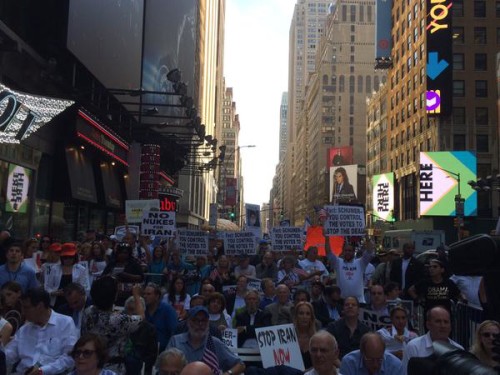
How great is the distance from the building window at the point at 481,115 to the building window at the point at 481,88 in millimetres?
1506

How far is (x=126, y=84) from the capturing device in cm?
2591

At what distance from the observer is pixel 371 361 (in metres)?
5.23

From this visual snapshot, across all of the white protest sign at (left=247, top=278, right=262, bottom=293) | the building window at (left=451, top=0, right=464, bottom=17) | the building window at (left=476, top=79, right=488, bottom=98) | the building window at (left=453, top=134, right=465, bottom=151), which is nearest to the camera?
the white protest sign at (left=247, top=278, right=262, bottom=293)

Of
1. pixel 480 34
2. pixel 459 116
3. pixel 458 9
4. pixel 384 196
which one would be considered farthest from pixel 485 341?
pixel 384 196

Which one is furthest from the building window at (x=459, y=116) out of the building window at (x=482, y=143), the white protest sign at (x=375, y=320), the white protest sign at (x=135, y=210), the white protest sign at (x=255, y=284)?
the white protest sign at (x=375, y=320)

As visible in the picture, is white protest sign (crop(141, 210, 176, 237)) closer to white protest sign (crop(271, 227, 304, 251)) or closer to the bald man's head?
white protest sign (crop(271, 227, 304, 251))

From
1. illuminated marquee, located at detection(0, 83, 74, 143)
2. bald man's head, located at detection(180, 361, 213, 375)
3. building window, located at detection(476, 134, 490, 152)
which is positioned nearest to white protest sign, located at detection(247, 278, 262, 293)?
illuminated marquee, located at detection(0, 83, 74, 143)

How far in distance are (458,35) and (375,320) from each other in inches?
2434

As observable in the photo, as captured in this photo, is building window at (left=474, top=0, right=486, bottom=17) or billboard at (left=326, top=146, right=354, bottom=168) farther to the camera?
billboard at (left=326, top=146, right=354, bottom=168)

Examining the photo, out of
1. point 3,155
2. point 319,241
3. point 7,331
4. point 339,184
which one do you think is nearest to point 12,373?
point 7,331

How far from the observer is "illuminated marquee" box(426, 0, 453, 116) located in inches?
2371

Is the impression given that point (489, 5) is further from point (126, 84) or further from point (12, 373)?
point (12, 373)

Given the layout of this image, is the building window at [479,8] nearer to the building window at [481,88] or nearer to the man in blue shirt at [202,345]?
the building window at [481,88]

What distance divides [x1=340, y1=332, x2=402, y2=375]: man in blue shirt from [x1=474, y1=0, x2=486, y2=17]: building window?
65319mm
